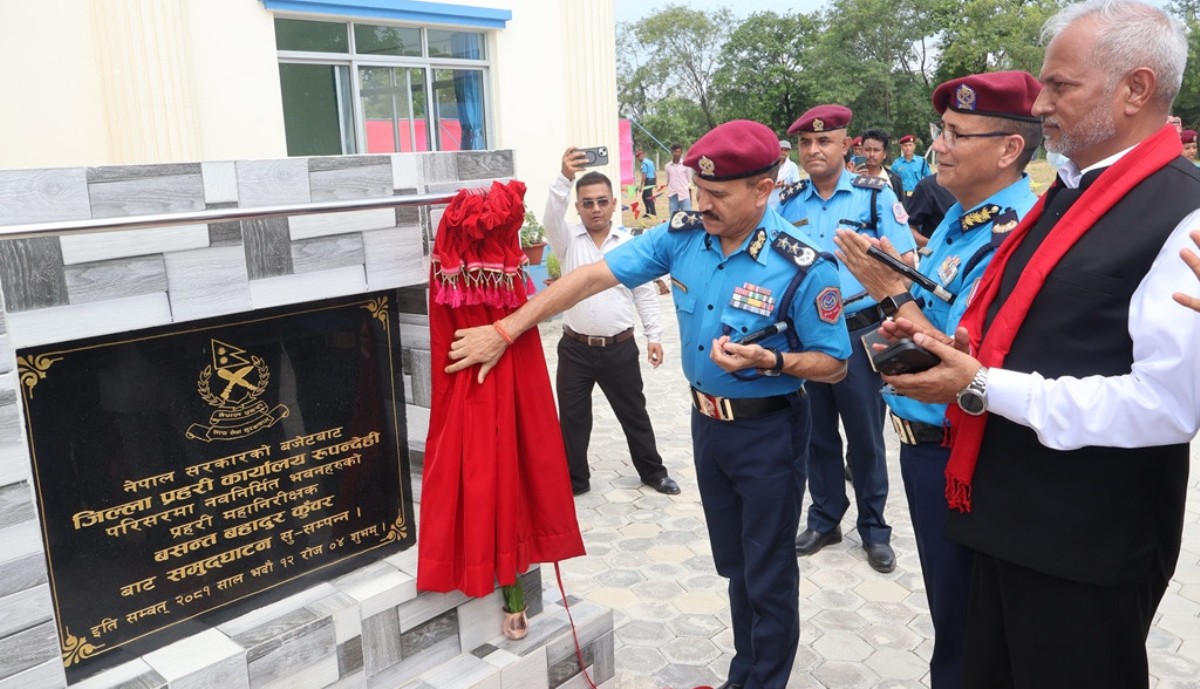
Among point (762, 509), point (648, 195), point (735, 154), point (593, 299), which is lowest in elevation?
point (762, 509)

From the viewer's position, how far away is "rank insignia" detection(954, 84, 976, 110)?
8.96ft

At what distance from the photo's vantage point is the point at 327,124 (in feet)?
30.6

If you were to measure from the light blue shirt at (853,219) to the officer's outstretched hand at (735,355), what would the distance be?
5.62ft

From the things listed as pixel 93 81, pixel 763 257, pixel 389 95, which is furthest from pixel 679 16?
pixel 763 257

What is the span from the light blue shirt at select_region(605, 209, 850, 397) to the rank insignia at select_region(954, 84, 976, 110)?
0.60 meters

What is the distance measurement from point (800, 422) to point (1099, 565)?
1.17 meters

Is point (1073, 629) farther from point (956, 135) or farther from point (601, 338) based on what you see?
point (601, 338)

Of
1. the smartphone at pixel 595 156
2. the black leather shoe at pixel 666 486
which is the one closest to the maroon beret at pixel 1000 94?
→ the smartphone at pixel 595 156

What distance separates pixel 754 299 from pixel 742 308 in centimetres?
5

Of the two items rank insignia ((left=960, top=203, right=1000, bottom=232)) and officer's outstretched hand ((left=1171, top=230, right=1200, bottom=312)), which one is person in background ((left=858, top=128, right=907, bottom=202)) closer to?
rank insignia ((left=960, top=203, right=1000, bottom=232))

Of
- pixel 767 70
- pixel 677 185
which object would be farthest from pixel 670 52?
pixel 677 185

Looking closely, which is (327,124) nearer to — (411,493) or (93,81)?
(93,81)

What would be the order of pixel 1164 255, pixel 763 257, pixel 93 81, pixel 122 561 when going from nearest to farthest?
pixel 1164 255
pixel 122 561
pixel 763 257
pixel 93 81

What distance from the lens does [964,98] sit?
2756 millimetres
